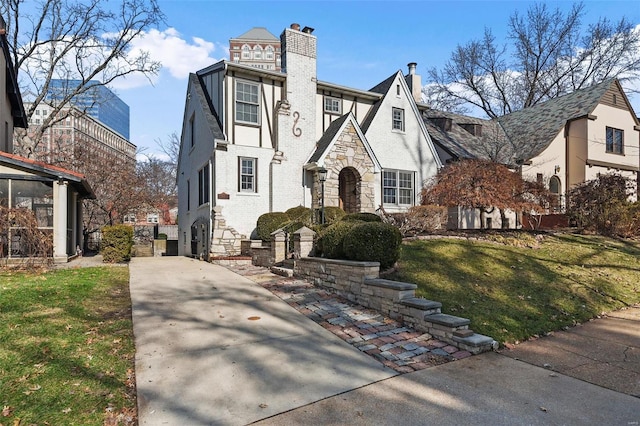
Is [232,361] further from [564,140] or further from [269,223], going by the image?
[564,140]

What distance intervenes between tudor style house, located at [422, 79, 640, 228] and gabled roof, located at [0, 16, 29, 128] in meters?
19.8

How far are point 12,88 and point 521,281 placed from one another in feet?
71.3

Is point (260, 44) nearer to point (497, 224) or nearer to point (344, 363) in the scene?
point (497, 224)

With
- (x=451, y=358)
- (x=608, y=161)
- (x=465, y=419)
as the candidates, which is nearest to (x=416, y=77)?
(x=608, y=161)

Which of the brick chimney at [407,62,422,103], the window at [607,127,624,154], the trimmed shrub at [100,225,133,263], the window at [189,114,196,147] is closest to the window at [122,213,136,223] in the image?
the window at [189,114,196,147]

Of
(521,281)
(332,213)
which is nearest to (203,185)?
(332,213)

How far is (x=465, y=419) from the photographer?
3482mm

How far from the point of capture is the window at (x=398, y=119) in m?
17.9

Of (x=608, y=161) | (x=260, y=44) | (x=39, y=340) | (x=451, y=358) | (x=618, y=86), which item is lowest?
(x=451, y=358)

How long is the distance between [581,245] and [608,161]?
15112 millimetres

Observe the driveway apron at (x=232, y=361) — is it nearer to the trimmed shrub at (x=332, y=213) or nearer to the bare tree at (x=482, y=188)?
the trimmed shrub at (x=332, y=213)

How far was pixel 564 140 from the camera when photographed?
22.5 meters

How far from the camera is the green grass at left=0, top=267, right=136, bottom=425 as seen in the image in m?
3.43


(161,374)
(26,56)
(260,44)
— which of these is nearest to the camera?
(161,374)
